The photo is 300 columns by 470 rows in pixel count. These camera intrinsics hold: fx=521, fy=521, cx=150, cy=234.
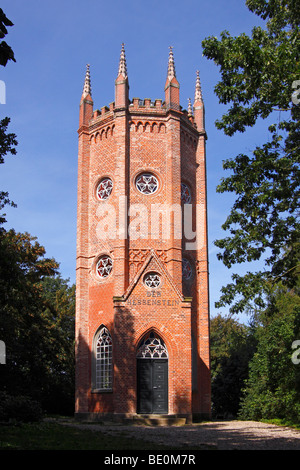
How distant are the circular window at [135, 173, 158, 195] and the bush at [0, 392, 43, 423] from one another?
12337 mm

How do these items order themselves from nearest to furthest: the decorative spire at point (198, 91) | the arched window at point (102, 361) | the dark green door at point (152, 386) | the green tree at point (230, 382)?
the dark green door at point (152, 386) → the arched window at point (102, 361) → the decorative spire at point (198, 91) → the green tree at point (230, 382)

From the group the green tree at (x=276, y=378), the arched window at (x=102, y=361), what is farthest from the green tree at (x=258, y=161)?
the arched window at (x=102, y=361)

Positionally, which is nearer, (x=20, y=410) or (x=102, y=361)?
(x=20, y=410)

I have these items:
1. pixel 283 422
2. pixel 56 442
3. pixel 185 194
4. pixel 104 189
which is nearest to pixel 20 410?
pixel 56 442

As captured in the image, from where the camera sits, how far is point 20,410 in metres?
17.3

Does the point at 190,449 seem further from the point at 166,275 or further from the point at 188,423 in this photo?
the point at 166,275

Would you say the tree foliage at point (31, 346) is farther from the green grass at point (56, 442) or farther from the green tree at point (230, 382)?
the green tree at point (230, 382)

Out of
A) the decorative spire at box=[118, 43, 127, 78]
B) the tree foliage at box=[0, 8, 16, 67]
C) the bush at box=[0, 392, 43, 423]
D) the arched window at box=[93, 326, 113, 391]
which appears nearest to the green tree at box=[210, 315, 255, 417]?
the arched window at box=[93, 326, 113, 391]

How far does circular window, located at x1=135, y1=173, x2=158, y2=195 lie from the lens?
86.7ft

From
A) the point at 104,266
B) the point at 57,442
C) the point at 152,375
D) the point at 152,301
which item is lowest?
the point at 57,442

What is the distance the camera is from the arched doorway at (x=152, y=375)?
72.6 ft

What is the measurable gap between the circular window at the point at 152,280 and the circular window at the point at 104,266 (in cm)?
288

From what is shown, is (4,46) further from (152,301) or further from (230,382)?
(230,382)

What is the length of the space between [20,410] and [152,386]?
675cm
